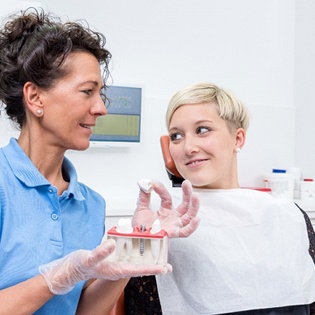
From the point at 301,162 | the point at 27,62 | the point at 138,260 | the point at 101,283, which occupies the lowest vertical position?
the point at 101,283

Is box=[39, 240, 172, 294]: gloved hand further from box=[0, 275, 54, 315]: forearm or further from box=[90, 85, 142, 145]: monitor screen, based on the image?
box=[90, 85, 142, 145]: monitor screen

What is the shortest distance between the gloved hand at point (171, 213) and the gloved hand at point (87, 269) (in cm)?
15

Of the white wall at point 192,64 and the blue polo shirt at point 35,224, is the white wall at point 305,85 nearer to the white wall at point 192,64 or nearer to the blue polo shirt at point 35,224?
the white wall at point 192,64

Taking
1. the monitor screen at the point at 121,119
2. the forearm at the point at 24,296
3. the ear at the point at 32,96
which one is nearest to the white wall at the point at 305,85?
the monitor screen at the point at 121,119

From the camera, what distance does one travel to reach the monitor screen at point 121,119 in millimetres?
2422

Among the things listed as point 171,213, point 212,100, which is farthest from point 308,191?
point 171,213

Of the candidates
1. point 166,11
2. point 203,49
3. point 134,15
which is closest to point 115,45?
point 134,15

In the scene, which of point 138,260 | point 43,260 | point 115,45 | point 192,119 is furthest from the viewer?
point 115,45

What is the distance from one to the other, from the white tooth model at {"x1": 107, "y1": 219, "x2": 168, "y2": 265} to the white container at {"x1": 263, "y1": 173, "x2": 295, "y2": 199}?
1768 millimetres

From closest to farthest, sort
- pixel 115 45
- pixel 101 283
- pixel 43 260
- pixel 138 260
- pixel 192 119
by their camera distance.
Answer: pixel 138 260 → pixel 43 260 → pixel 101 283 → pixel 192 119 → pixel 115 45

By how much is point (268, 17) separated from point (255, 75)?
1.29 ft

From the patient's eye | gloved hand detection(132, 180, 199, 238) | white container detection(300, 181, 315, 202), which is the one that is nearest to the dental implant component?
gloved hand detection(132, 180, 199, 238)

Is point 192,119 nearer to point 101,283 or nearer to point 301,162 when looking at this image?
point 101,283

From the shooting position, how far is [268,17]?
9.46ft
